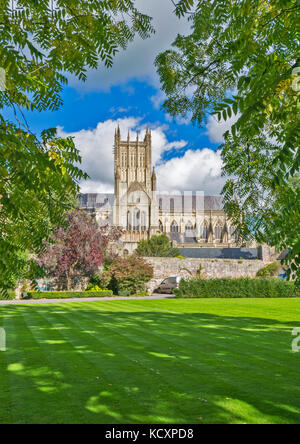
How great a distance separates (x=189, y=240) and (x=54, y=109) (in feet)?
317

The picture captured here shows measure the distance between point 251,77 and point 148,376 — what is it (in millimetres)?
5047

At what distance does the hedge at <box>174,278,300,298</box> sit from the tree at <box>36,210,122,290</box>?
8660 millimetres

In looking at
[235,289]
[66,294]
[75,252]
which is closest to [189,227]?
[75,252]

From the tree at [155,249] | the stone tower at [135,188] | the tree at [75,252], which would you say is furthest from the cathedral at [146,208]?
the tree at [75,252]

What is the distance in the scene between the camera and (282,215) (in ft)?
14.6

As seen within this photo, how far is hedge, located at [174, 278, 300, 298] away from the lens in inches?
1260

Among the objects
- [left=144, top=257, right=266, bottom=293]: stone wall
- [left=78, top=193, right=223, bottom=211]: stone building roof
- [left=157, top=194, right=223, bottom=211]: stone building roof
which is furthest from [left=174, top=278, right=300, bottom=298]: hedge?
[left=157, top=194, right=223, bottom=211]: stone building roof

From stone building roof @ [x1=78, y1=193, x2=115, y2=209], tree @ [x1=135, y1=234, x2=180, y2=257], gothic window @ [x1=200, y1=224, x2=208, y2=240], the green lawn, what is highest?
stone building roof @ [x1=78, y1=193, x2=115, y2=209]

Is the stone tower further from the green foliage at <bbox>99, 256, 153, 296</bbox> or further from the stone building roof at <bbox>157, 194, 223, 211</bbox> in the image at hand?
the green foliage at <bbox>99, 256, 153, 296</bbox>

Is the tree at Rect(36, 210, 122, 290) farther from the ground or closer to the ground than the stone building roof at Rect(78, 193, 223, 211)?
closer to the ground

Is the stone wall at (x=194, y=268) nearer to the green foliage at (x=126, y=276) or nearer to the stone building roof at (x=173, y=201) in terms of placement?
the green foliage at (x=126, y=276)

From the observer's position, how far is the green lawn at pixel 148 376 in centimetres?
479

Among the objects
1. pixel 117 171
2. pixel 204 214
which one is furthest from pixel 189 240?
pixel 117 171

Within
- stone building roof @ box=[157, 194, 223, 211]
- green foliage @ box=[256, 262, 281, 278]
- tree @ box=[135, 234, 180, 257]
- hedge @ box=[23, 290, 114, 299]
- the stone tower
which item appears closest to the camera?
hedge @ box=[23, 290, 114, 299]
